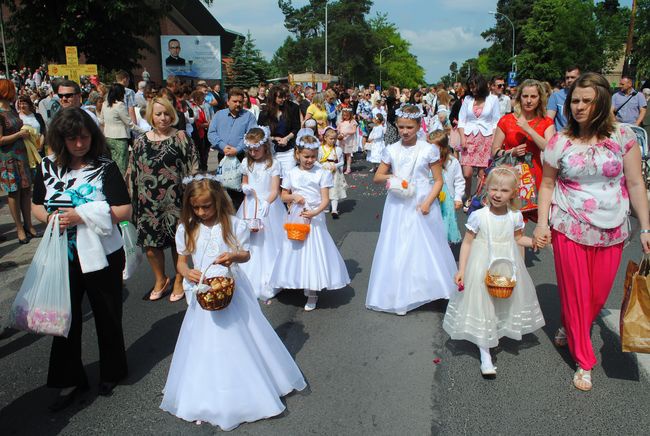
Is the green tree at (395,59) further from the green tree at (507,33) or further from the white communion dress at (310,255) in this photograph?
Result: the white communion dress at (310,255)

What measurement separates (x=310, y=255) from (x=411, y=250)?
966 mm

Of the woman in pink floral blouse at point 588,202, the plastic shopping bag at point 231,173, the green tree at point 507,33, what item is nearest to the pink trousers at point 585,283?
the woman in pink floral blouse at point 588,202

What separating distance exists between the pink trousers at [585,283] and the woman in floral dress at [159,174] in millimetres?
3484

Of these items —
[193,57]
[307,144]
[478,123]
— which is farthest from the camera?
[193,57]

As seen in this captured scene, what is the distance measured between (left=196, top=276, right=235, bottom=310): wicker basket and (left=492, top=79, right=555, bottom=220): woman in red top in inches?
145

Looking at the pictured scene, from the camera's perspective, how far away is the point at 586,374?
3703 millimetres

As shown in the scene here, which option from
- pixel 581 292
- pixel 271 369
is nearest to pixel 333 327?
pixel 271 369

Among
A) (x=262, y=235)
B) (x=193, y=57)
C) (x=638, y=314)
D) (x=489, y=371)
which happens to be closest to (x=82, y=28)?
(x=193, y=57)

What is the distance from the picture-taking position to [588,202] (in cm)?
361

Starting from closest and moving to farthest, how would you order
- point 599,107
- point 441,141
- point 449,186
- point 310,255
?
point 599,107, point 310,255, point 441,141, point 449,186

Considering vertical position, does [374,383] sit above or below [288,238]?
below

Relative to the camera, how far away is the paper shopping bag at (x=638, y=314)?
132 inches

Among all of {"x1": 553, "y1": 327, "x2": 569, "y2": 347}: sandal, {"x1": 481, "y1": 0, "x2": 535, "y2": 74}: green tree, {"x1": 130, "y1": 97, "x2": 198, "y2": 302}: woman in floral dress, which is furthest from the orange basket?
{"x1": 481, "y1": 0, "x2": 535, "y2": 74}: green tree

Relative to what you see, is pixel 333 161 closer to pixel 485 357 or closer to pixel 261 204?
pixel 261 204
